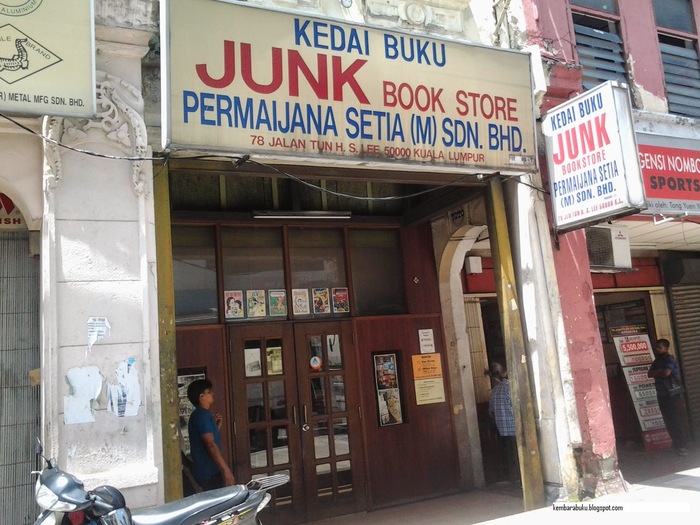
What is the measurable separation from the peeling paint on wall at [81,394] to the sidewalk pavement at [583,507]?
353cm

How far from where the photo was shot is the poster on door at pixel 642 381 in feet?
34.4

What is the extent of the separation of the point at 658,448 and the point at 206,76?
9254mm

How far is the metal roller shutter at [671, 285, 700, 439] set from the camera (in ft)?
37.4

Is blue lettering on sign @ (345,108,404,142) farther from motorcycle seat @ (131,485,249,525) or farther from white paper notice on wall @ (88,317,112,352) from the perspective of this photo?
motorcycle seat @ (131,485,249,525)

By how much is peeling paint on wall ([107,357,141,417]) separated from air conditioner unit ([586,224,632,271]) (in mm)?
5945

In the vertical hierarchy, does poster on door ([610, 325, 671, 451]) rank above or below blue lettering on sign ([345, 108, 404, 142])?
below

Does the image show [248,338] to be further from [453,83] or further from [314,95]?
[453,83]

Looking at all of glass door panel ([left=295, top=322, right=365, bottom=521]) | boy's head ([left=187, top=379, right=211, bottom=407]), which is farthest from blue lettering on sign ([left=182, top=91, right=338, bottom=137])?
glass door panel ([left=295, top=322, right=365, bottom=521])

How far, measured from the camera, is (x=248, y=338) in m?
7.66

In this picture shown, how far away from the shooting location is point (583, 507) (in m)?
6.64

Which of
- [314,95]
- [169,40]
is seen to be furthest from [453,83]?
[169,40]

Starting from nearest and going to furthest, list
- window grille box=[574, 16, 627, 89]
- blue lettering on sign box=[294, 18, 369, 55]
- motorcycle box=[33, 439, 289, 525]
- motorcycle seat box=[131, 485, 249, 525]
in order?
motorcycle box=[33, 439, 289, 525], motorcycle seat box=[131, 485, 249, 525], blue lettering on sign box=[294, 18, 369, 55], window grille box=[574, 16, 627, 89]

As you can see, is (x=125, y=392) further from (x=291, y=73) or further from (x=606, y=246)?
(x=606, y=246)

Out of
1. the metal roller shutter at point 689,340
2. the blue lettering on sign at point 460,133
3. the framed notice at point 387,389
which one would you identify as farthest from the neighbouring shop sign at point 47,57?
the metal roller shutter at point 689,340
